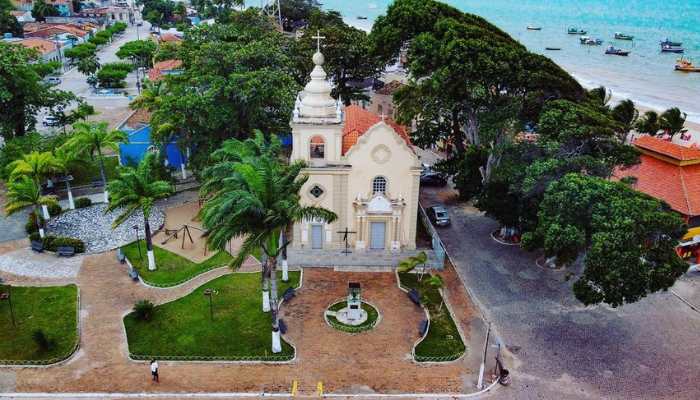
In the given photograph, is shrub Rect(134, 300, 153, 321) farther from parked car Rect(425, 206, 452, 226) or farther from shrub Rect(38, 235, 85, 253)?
parked car Rect(425, 206, 452, 226)

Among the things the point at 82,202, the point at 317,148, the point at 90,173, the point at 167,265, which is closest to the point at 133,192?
the point at 167,265

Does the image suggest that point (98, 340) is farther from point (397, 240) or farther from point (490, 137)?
point (490, 137)

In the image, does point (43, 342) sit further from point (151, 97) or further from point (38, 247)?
point (151, 97)

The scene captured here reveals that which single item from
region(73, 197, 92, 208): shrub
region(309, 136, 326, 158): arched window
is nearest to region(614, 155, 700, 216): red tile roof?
region(309, 136, 326, 158): arched window

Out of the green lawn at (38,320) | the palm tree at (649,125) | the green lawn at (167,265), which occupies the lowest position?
the green lawn at (38,320)

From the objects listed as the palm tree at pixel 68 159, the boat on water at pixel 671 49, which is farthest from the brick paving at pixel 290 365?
the boat on water at pixel 671 49

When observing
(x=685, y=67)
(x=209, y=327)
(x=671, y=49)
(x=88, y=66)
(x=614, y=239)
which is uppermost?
(x=614, y=239)

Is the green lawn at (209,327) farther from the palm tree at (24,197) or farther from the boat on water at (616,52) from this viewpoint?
the boat on water at (616,52)

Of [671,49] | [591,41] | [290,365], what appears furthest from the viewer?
[591,41]
